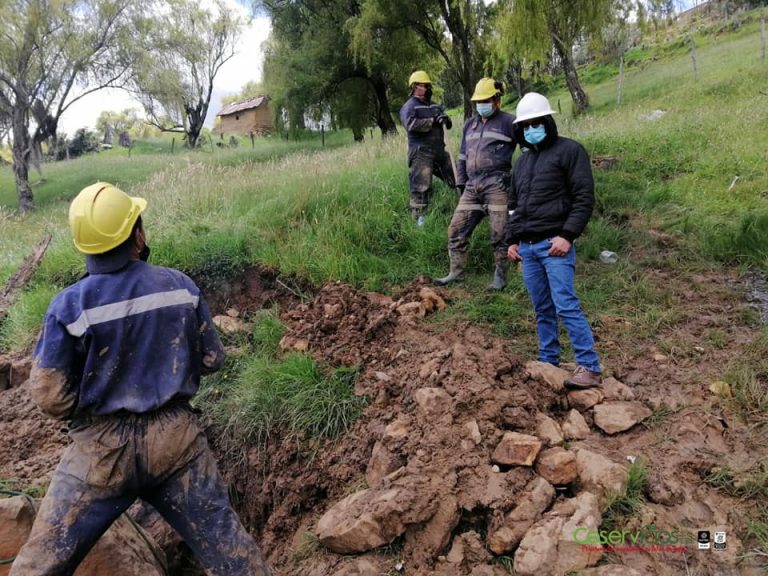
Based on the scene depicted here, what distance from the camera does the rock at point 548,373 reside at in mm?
3156

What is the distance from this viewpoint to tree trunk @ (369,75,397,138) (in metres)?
17.0

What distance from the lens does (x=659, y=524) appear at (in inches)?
87.5

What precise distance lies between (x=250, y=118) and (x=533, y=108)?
3629 centimetres

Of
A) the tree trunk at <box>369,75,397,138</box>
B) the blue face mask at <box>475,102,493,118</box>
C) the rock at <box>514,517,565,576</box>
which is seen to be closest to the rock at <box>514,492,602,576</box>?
the rock at <box>514,517,565,576</box>

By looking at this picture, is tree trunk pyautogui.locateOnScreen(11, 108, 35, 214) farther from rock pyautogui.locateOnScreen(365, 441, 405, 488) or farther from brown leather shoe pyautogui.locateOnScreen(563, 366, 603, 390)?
brown leather shoe pyautogui.locateOnScreen(563, 366, 603, 390)

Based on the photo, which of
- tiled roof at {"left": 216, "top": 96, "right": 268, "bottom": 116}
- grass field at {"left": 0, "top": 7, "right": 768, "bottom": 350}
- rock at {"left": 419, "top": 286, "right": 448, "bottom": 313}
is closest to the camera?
rock at {"left": 419, "top": 286, "right": 448, "bottom": 313}

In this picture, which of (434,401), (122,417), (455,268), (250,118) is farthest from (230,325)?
(250,118)

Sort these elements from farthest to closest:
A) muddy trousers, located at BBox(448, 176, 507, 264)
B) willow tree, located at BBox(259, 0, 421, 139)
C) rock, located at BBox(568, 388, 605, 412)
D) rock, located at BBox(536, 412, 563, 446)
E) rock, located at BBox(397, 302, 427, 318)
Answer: willow tree, located at BBox(259, 0, 421, 139) → muddy trousers, located at BBox(448, 176, 507, 264) → rock, located at BBox(397, 302, 427, 318) → rock, located at BBox(568, 388, 605, 412) → rock, located at BBox(536, 412, 563, 446)

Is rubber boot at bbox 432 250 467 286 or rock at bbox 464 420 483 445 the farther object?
rubber boot at bbox 432 250 467 286

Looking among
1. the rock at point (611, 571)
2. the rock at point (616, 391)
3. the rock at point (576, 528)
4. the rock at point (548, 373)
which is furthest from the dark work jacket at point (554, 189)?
the rock at point (611, 571)

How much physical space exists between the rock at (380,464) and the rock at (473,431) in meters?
0.40

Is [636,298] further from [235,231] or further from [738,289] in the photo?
[235,231]

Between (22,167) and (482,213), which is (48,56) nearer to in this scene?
(22,167)

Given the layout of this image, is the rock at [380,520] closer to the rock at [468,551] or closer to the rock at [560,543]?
the rock at [468,551]
